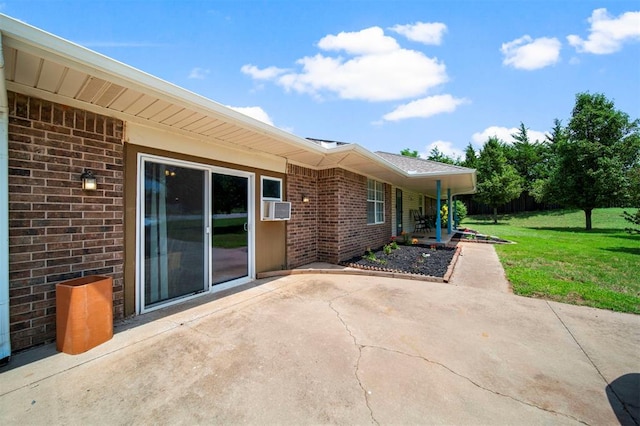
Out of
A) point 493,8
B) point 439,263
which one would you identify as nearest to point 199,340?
point 439,263

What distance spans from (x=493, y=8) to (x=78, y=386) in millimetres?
7955

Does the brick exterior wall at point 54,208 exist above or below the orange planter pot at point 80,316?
above

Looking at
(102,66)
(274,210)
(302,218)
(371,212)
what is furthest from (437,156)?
(102,66)

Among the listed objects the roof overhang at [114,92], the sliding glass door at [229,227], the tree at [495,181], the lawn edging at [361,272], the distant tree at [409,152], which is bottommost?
the lawn edging at [361,272]

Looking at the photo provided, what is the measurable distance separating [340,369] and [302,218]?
14.0ft

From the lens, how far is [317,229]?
22.6 feet

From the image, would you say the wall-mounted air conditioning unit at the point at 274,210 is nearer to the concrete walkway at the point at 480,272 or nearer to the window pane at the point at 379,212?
the concrete walkway at the point at 480,272

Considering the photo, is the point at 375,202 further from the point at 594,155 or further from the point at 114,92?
the point at 594,155

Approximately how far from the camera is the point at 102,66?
7.43 ft

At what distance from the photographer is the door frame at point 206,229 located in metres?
3.52

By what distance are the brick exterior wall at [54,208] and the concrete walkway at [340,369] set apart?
50cm

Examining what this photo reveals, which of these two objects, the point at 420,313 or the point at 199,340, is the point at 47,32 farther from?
the point at 420,313

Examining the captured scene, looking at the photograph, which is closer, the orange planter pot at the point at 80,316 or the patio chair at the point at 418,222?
the orange planter pot at the point at 80,316

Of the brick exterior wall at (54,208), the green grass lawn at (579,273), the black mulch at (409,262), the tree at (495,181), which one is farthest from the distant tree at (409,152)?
the brick exterior wall at (54,208)
